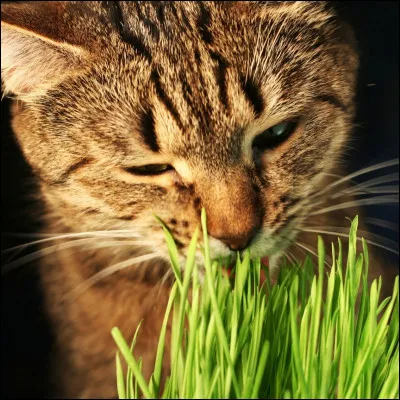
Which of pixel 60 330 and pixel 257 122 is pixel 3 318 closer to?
pixel 60 330

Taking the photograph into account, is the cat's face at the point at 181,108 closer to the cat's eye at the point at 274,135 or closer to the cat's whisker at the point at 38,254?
the cat's eye at the point at 274,135

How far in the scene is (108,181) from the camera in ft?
2.61

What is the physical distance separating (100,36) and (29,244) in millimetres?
323

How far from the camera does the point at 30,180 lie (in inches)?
37.1

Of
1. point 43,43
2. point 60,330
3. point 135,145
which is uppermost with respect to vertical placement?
point 43,43

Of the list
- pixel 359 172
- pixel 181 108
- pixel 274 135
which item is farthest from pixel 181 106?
pixel 359 172

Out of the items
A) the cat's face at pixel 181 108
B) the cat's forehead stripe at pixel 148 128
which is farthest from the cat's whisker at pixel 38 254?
the cat's forehead stripe at pixel 148 128

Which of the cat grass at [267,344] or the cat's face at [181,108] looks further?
the cat's face at [181,108]

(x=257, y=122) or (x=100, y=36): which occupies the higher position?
(x=100, y=36)

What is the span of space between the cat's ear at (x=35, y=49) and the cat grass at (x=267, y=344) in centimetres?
28

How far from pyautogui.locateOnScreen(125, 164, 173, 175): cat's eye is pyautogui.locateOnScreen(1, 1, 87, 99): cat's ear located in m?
0.15

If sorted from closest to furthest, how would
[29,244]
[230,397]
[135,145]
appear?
[230,397] < [135,145] < [29,244]

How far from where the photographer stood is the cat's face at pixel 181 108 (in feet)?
2.45

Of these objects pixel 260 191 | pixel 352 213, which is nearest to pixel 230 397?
pixel 260 191
